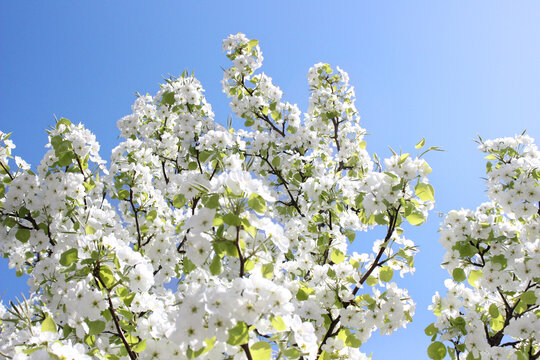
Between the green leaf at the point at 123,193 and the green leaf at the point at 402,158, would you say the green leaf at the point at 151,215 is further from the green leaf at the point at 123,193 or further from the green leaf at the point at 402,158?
the green leaf at the point at 402,158

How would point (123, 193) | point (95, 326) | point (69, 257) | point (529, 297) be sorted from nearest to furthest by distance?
point (95, 326)
point (69, 257)
point (529, 297)
point (123, 193)

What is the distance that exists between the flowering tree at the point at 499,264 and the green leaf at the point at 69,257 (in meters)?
3.94

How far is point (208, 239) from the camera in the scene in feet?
8.46

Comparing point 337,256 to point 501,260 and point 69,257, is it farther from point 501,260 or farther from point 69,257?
point 69,257

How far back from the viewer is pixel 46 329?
2.67m

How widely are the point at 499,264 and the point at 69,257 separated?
14.7 ft

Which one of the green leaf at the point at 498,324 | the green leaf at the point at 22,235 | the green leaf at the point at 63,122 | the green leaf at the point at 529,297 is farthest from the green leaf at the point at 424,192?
the green leaf at the point at 22,235

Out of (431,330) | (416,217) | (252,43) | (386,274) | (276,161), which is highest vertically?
(252,43)

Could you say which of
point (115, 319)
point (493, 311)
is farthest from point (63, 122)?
point (493, 311)

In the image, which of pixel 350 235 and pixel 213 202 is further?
pixel 350 235

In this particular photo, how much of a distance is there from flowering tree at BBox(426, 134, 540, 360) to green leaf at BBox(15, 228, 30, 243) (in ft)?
16.4

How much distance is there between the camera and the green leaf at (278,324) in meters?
2.42

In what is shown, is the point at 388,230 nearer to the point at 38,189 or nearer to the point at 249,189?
the point at 249,189

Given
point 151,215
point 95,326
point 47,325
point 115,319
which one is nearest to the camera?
point 47,325
